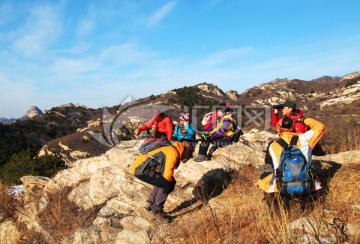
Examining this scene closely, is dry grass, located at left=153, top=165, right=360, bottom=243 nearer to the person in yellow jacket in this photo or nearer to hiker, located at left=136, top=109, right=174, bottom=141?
A: the person in yellow jacket

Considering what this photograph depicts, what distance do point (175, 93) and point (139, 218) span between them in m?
74.1

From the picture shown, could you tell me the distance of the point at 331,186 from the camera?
5.17m

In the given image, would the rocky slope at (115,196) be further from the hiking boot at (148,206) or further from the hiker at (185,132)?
the hiker at (185,132)

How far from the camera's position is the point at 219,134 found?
8211 millimetres

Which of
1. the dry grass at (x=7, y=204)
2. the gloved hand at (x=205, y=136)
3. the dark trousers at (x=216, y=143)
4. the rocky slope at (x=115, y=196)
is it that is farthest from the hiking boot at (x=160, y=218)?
the dry grass at (x=7, y=204)

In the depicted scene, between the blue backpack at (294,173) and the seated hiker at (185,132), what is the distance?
5073 mm

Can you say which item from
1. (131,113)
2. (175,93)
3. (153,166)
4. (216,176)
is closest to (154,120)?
(153,166)

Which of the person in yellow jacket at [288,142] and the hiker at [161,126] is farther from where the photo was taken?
the hiker at [161,126]

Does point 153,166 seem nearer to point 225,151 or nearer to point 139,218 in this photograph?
point 139,218

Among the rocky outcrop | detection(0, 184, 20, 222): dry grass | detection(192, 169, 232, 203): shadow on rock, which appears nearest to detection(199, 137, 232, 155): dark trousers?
the rocky outcrop

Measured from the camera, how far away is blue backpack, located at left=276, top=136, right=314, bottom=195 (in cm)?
377

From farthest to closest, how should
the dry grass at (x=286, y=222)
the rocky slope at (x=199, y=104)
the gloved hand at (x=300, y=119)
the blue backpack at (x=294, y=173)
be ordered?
the rocky slope at (x=199, y=104) < the gloved hand at (x=300, y=119) < the blue backpack at (x=294, y=173) < the dry grass at (x=286, y=222)

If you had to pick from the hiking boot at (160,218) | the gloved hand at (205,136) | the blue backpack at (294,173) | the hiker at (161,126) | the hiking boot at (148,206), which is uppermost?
the hiker at (161,126)

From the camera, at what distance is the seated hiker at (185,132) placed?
29.2 ft
